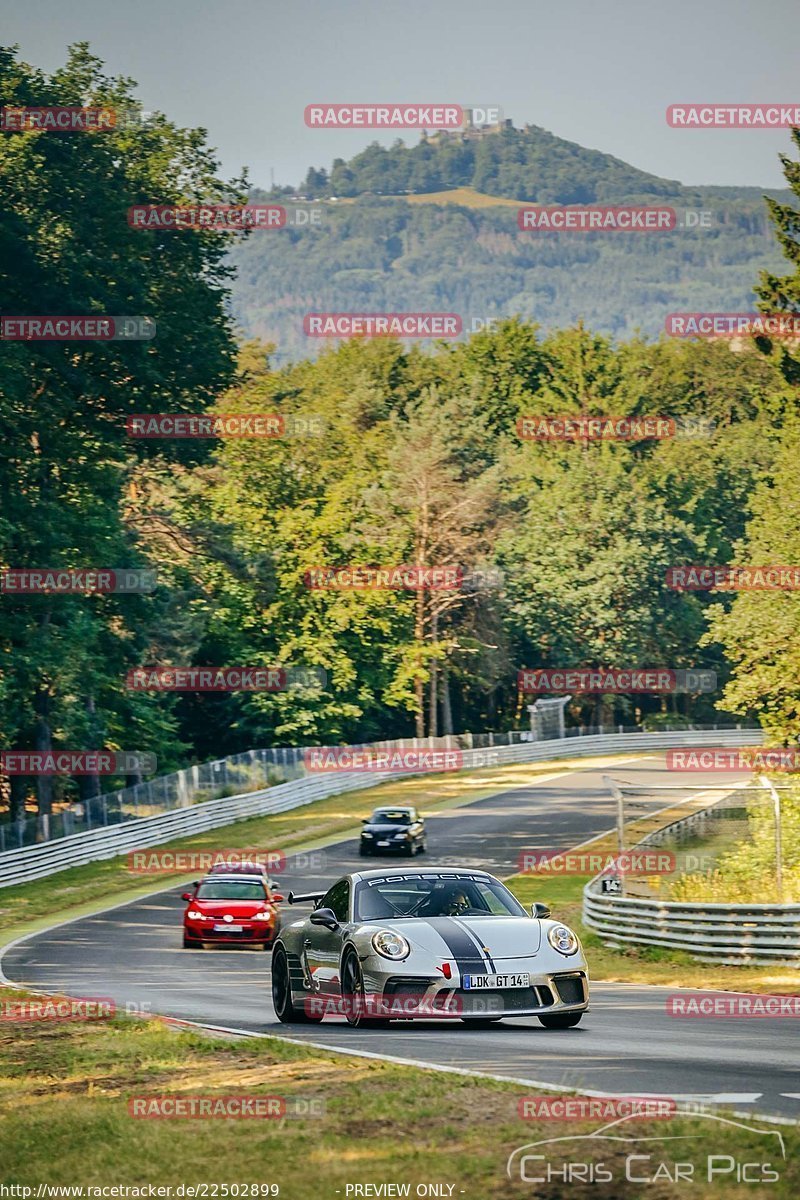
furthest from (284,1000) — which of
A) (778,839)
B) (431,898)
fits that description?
(778,839)

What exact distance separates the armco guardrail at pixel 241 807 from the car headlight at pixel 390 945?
2966 cm

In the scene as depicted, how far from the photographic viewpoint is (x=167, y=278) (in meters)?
50.7

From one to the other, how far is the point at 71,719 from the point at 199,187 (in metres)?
16.5

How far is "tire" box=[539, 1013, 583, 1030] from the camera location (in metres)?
14.2

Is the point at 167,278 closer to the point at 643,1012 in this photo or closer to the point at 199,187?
the point at 199,187

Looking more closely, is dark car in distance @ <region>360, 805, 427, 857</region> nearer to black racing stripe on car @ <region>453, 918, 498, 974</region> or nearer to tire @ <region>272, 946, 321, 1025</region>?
tire @ <region>272, 946, 321, 1025</region>

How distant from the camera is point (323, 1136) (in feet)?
29.6

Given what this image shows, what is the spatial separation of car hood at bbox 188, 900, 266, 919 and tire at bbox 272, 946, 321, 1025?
12.8 m

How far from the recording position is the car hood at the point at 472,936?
13727 millimetres

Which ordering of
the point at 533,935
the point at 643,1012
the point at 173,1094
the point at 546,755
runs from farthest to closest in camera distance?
the point at 546,755, the point at 643,1012, the point at 533,935, the point at 173,1094

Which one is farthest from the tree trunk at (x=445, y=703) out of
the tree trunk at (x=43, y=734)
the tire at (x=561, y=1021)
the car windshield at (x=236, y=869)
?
the tire at (x=561, y=1021)

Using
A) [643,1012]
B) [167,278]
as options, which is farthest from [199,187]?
[643,1012]

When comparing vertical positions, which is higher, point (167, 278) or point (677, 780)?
point (167, 278)

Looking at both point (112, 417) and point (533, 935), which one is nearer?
point (533, 935)
